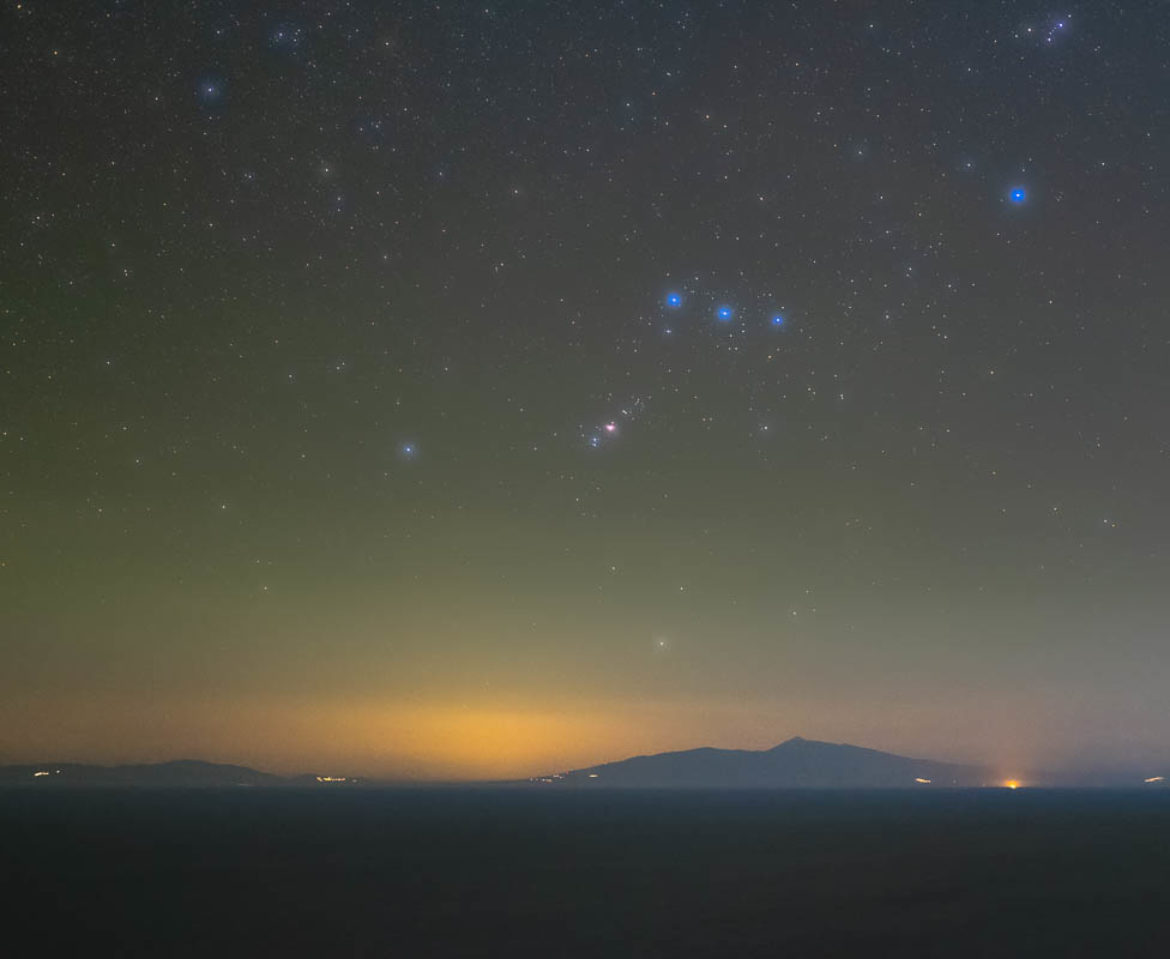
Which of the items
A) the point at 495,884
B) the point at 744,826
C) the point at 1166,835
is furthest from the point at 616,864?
Result: the point at 1166,835

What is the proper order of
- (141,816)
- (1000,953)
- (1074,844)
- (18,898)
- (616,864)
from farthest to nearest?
1. (141,816)
2. (1074,844)
3. (616,864)
4. (18,898)
5. (1000,953)

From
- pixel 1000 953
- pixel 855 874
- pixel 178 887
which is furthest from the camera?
pixel 855 874

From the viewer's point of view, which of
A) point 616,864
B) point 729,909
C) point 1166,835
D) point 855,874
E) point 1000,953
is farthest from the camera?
point 1166,835

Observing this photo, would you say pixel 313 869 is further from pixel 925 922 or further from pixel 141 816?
pixel 141 816

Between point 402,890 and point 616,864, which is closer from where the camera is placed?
point 402,890

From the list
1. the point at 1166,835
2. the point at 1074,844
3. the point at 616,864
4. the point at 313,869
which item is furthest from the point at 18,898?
the point at 1166,835

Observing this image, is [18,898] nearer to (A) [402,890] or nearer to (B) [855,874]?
(A) [402,890]
